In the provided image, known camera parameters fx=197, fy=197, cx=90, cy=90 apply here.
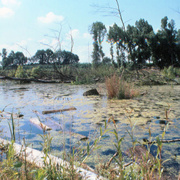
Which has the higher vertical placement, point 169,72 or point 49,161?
point 169,72

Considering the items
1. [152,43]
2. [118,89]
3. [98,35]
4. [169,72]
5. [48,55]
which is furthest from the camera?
[48,55]

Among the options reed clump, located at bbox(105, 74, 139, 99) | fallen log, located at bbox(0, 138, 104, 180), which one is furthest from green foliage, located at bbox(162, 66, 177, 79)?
fallen log, located at bbox(0, 138, 104, 180)

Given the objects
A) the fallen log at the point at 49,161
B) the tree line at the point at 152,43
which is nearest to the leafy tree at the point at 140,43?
the tree line at the point at 152,43

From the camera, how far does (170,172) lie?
4.47 feet

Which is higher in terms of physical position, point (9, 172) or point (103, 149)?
point (9, 172)

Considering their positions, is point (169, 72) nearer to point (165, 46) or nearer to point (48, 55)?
point (165, 46)

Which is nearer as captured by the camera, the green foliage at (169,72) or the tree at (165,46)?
the green foliage at (169,72)

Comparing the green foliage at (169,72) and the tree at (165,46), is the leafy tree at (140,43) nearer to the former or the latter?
the tree at (165,46)

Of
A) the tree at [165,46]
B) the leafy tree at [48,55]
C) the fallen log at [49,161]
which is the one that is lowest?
the fallen log at [49,161]

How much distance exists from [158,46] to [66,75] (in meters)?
14.6

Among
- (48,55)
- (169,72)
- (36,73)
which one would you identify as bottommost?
(169,72)

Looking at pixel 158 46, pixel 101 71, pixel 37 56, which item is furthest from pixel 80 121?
pixel 37 56

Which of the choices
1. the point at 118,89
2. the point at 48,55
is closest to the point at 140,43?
the point at 118,89

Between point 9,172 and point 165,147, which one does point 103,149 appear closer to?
point 165,147
